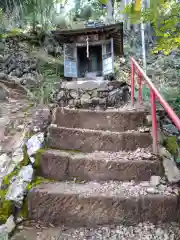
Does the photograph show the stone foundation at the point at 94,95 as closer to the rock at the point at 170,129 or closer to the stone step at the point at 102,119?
the rock at the point at 170,129

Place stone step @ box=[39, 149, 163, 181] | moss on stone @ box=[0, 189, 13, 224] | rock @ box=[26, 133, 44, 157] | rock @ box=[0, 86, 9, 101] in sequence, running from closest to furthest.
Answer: moss on stone @ box=[0, 189, 13, 224] → stone step @ box=[39, 149, 163, 181] → rock @ box=[26, 133, 44, 157] → rock @ box=[0, 86, 9, 101]

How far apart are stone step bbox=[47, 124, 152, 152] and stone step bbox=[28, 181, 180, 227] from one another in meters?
0.74

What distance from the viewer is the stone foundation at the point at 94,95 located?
631 centimetres

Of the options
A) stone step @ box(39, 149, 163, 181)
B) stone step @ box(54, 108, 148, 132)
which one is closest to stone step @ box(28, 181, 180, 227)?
stone step @ box(39, 149, 163, 181)

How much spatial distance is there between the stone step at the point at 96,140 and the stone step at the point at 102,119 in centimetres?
36

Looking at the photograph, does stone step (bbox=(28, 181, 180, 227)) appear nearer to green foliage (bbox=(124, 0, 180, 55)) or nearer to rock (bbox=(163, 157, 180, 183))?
rock (bbox=(163, 157, 180, 183))

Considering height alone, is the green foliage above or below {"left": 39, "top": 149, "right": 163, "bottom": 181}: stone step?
above

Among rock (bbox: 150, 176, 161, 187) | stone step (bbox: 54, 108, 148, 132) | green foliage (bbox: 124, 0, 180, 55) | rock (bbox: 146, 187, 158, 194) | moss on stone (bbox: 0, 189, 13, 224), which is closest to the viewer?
moss on stone (bbox: 0, 189, 13, 224)

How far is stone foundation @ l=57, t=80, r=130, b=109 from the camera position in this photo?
631cm

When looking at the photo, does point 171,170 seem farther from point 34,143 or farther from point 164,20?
point 164,20

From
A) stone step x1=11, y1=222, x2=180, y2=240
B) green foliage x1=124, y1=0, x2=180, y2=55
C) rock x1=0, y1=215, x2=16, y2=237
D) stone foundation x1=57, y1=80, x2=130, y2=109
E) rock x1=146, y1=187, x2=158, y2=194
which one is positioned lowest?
stone step x1=11, y1=222, x2=180, y2=240

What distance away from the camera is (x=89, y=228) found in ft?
5.15

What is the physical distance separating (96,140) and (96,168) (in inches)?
17.0

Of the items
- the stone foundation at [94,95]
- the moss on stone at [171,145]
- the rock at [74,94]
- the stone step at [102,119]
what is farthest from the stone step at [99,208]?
the rock at [74,94]
